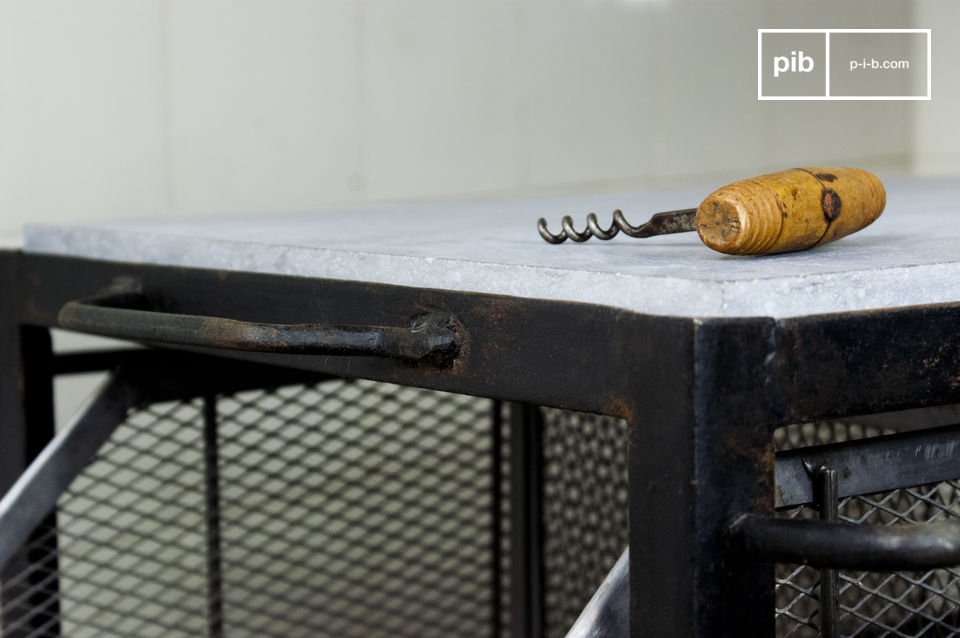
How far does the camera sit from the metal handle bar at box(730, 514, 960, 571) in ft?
1.59

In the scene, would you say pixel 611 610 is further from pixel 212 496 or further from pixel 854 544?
pixel 212 496

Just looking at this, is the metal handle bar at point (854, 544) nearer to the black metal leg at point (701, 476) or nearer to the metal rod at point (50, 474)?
the black metal leg at point (701, 476)

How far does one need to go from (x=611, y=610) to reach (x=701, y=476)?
116 millimetres

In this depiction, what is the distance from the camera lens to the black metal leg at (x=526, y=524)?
151 cm

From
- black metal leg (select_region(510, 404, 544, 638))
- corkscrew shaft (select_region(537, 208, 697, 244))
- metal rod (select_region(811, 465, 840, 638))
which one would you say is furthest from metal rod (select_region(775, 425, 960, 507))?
black metal leg (select_region(510, 404, 544, 638))

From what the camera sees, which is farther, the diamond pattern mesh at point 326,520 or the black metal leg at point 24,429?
the diamond pattern mesh at point 326,520

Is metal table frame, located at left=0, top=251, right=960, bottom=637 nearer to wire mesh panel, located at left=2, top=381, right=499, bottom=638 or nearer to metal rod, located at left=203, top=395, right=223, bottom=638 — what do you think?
wire mesh panel, located at left=2, top=381, right=499, bottom=638

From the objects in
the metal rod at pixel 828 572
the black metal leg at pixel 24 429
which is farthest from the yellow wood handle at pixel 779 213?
the black metal leg at pixel 24 429

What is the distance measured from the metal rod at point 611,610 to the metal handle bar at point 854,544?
Result: 9 centimetres

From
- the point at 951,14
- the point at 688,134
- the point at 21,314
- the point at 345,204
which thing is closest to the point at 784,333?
the point at 21,314

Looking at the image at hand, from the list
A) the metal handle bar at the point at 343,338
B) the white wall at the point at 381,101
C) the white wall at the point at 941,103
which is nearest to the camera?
the metal handle bar at the point at 343,338

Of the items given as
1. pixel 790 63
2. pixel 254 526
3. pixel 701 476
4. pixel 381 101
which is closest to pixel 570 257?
pixel 701 476

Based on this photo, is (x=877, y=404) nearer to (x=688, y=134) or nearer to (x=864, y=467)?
(x=864, y=467)

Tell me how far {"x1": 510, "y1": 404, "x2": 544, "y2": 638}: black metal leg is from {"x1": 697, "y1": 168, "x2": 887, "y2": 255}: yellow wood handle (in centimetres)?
91
